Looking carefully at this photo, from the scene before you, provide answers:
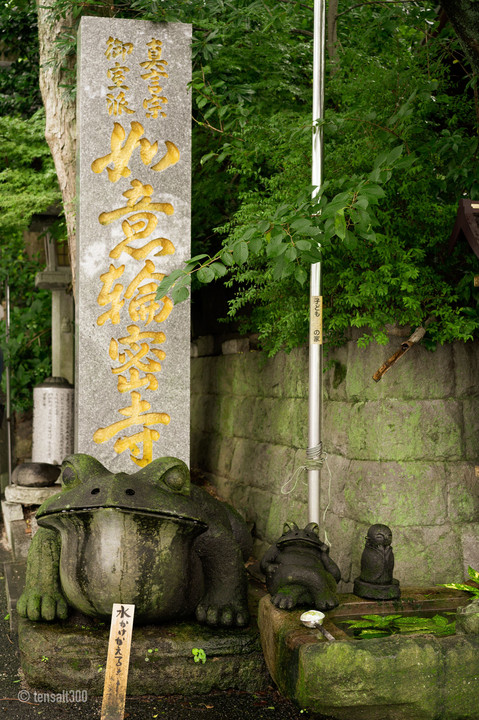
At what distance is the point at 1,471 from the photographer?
10.8 meters

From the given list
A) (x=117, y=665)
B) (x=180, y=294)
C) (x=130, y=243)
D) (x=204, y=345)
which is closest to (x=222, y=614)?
(x=117, y=665)

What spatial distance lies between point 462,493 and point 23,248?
356 inches

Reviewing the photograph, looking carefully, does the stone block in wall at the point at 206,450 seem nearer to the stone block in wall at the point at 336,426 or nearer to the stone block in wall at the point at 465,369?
the stone block in wall at the point at 336,426

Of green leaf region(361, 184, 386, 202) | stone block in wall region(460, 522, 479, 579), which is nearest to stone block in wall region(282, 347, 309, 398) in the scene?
stone block in wall region(460, 522, 479, 579)

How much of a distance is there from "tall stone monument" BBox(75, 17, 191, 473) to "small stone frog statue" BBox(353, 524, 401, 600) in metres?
1.67

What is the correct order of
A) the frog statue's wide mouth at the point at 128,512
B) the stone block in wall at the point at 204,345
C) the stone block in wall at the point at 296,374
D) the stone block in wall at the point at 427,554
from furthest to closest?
the stone block in wall at the point at 204,345
the stone block in wall at the point at 296,374
the stone block in wall at the point at 427,554
the frog statue's wide mouth at the point at 128,512

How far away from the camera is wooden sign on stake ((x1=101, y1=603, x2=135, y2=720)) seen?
3074mm

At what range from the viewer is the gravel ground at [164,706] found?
3717mm

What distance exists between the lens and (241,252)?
3898 mm

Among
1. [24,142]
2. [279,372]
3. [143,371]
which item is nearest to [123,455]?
[143,371]

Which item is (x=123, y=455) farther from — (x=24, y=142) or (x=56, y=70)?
(x=24, y=142)

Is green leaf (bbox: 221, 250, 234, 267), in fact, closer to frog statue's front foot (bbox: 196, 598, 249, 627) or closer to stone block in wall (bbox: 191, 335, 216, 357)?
frog statue's front foot (bbox: 196, 598, 249, 627)

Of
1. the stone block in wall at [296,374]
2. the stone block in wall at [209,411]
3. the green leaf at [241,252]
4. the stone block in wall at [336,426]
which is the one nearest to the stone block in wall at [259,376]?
the stone block in wall at [296,374]

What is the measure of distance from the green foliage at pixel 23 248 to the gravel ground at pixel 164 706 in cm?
560
